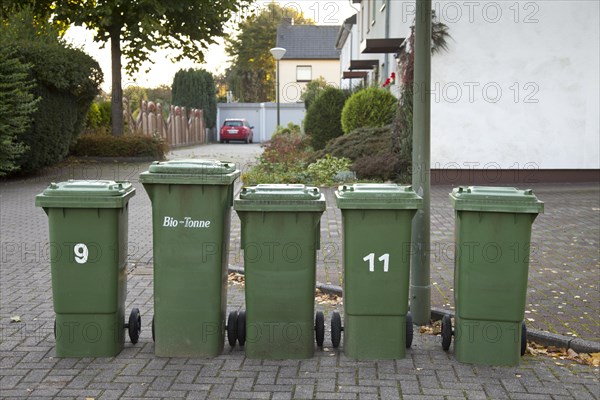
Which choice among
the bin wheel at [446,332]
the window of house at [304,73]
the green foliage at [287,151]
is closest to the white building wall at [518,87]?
the green foliage at [287,151]

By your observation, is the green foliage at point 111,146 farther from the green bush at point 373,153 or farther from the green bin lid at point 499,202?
the green bin lid at point 499,202

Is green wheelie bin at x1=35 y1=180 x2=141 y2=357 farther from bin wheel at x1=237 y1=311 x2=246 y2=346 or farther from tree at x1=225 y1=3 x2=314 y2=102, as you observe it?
tree at x1=225 y1=3 x2=314 y2=102

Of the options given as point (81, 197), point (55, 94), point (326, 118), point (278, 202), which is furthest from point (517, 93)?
point (81, 197)

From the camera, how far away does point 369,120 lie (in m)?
19.1

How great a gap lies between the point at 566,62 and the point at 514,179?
267cm

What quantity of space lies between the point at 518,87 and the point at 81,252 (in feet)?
41.1

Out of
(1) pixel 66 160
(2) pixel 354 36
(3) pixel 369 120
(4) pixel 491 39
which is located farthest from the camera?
(2) pixel 354 36

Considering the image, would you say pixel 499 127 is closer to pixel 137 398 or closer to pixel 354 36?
pixel 137 398

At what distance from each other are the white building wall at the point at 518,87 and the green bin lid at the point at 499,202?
35.9 feet

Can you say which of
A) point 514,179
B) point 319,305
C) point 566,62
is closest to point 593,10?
point 566,62

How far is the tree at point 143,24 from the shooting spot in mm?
21625

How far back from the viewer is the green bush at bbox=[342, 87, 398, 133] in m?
19.0

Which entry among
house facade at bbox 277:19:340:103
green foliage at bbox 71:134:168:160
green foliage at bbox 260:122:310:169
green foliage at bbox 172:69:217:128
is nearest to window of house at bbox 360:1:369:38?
green foliage at bbox 260:122:310:169

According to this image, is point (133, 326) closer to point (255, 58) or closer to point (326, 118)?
point (326, 118)
